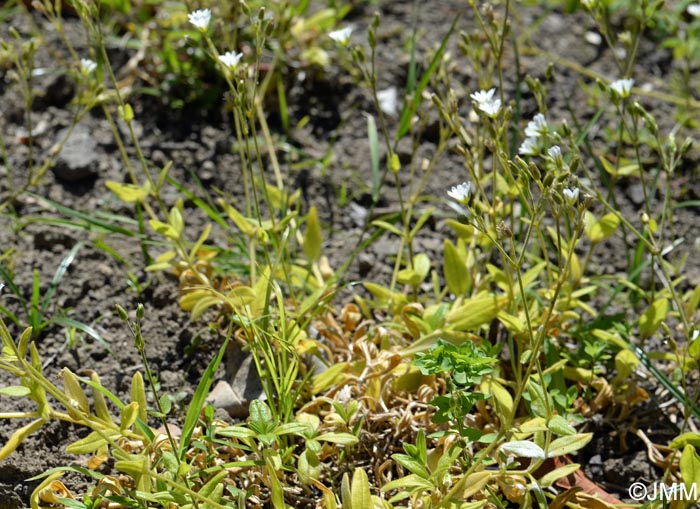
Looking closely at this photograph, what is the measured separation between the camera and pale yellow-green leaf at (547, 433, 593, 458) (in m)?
1.91

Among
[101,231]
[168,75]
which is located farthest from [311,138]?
[101,231]

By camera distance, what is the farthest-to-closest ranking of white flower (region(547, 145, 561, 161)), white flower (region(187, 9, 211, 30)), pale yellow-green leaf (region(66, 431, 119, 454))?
white flower (region(187, 9, 211, 30)) → white flower (region(547, 145, 561, 161)) → pale yellow-green leaf (region(66, 431, 119, 454))

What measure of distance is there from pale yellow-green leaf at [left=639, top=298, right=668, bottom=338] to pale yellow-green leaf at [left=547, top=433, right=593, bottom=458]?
548 millimetres

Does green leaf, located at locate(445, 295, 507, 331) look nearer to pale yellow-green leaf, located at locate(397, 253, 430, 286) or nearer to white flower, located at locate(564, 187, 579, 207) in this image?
→ pale yellow-green leaf, located at locate(397, 253, 430, 286)

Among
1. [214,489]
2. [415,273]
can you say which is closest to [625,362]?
[415,273]

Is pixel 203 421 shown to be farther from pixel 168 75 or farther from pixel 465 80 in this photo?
pixel 465 80

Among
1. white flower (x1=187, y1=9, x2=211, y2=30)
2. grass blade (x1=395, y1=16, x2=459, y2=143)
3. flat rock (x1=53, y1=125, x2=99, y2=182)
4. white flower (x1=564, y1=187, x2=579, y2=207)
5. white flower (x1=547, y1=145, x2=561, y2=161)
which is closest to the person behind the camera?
white flower (x1=564, y1=187, x2=579, y2=207)

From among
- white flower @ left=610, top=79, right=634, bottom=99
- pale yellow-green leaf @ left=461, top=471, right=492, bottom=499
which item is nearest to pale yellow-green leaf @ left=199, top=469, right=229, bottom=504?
pale yellow-green leaf @ left=461, top=471, right=492, bottom=499

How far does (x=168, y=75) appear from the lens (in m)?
3.50

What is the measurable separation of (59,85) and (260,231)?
5.78 feet

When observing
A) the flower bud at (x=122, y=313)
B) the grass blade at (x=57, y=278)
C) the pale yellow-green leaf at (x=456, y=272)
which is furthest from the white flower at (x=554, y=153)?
the grass blade at (x=57, y=278)

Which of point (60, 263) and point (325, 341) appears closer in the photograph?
point (325, 341)

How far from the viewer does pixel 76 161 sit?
315cm

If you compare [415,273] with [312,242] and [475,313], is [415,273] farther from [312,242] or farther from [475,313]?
[312,242]
